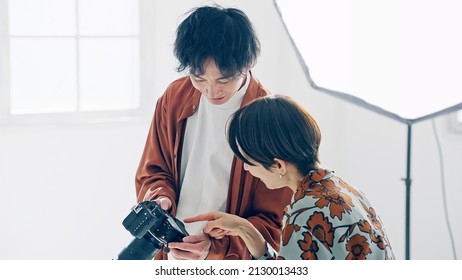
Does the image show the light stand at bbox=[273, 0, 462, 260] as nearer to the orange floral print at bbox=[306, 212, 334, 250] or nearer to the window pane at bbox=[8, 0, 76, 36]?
the orange floral print at bbox=[306, 212, 334, 250]

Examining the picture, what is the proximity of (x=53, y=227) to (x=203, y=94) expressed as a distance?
721mm

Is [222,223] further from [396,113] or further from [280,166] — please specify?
[396,113]

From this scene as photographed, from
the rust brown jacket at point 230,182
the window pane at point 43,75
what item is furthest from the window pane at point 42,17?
the rust brown jacket at point 230,182

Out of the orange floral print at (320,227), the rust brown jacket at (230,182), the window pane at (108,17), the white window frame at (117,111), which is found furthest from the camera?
the window pane at (108,17)

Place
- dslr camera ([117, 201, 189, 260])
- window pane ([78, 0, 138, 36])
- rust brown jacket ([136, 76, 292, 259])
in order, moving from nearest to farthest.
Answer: dslr camera ([117, 201, 189, 260]) < rust brown jacket ([136, 76, 292, 259]) < window pane ([78, 0, 138, 36])

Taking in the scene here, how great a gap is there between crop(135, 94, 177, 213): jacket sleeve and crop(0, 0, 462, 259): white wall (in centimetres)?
48

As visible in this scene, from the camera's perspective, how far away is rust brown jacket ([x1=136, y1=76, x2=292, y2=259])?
1.31m

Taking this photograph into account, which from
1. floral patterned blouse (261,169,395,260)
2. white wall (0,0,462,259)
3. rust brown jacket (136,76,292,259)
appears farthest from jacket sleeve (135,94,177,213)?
white wall (0,0,462,259)

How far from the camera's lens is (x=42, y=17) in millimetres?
1814

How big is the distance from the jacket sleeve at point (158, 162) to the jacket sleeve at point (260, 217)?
0.12m

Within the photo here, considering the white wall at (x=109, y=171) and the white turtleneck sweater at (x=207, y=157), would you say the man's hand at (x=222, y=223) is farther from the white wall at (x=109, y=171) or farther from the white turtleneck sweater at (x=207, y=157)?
the white wall at (x=109, y=171)

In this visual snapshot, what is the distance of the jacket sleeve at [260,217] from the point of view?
1.31 metres
